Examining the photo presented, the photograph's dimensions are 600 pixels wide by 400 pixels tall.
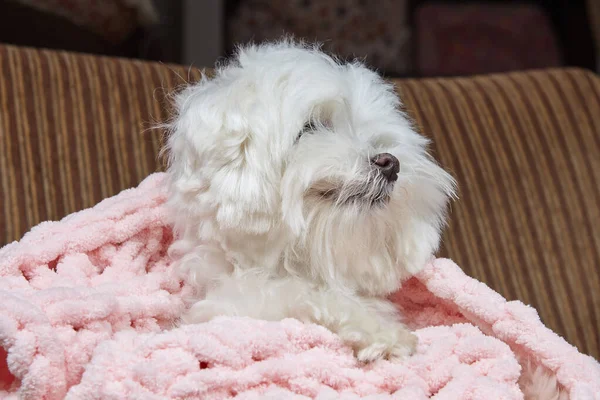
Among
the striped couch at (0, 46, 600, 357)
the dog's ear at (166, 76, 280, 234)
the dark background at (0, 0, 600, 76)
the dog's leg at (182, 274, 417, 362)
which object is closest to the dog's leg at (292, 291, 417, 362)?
the dog's leg at (182, 274, 417, 362)

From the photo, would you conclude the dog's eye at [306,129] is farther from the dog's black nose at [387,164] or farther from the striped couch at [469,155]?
the striped couch at [469,155]

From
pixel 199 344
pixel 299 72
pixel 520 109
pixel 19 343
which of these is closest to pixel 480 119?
pixel 520 109

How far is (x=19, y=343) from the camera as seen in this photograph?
2.22ft

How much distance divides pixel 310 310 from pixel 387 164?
195mm

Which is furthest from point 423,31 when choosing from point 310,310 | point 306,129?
point 310,310

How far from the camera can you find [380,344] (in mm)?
712

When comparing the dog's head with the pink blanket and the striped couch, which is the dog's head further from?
the striped couch

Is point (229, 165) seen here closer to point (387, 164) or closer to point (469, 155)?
point (387, 164)

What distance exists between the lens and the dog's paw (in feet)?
2.32

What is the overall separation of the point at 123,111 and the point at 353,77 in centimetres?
53

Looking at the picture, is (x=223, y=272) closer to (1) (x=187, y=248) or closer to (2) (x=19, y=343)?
(1) (x=187, y=248)

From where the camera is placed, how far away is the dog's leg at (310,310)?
0.72 m

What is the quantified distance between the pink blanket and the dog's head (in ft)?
0.29

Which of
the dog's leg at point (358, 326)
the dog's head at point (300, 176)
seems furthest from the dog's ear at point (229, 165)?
the dog's leg at point (358, 326)
